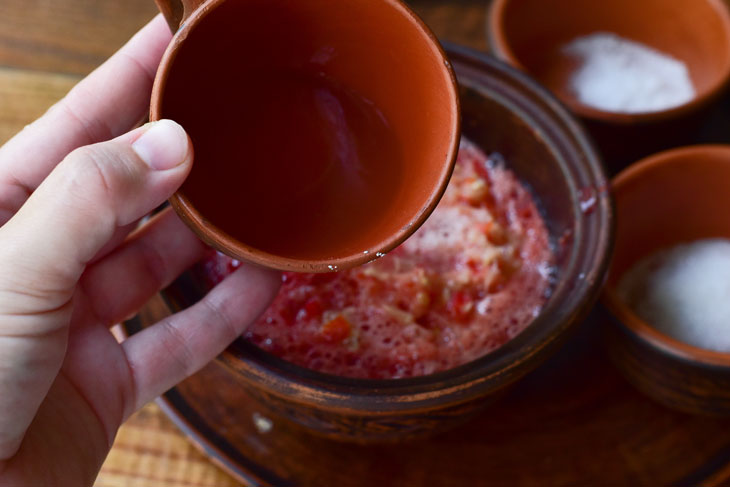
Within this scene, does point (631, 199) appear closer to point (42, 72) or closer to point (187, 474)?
point (187, 474)

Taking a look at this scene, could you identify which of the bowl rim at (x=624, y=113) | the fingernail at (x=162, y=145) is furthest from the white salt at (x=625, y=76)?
the fingernail at (x=162, y=145)

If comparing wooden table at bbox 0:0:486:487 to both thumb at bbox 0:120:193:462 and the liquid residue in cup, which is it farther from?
thumb at bbox 0:120:193:462

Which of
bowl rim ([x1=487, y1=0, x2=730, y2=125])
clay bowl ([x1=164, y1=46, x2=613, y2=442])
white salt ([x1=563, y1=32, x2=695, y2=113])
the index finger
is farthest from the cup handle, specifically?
white salt ([x1=563, y1=32, x2=695, y2=113])

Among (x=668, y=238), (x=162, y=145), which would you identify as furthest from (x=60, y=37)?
(x=668, y=238)

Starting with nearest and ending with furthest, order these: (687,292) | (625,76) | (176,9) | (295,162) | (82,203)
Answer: (82,203), (176,9), (295,162), (687,292), (625,76)

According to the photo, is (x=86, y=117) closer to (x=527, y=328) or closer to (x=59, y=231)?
(x=59, y=231)

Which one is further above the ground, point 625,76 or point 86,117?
point 86,117

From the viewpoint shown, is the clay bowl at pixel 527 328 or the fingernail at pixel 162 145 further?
the clay bowl at pixel 527 328

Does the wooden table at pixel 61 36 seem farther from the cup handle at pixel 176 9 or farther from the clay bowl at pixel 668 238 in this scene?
the cup handle at pixel 176 9
